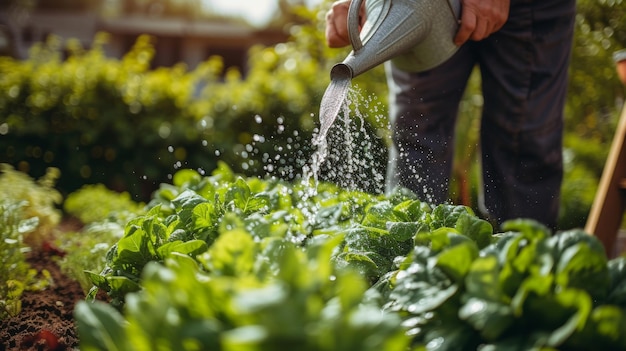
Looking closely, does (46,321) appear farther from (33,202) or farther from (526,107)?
(526,107)

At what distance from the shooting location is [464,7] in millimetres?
2262

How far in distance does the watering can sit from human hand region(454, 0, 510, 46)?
0.03 metres

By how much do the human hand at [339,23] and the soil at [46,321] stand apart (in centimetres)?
130

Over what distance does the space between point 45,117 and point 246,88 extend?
169cm

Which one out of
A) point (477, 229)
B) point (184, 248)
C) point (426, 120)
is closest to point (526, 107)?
point (426, 120)

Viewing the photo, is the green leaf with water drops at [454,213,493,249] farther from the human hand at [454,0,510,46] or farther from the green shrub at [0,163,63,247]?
the green shrub at [0,163,63,247]

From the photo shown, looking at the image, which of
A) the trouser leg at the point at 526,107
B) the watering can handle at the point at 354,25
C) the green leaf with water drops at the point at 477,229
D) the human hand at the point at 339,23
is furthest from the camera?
the trouser leg at the point at 526,107

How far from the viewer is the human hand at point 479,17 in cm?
225

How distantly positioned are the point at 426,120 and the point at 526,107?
1.33ft

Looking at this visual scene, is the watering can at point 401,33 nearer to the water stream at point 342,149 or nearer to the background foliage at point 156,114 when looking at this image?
the water stream at point 342,149

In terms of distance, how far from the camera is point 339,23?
2441 mm

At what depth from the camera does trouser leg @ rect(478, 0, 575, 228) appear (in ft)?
8.40

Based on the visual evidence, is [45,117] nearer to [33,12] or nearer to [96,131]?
[96,131]

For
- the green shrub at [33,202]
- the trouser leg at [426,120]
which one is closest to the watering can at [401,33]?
the trouser leg at [426,120]
